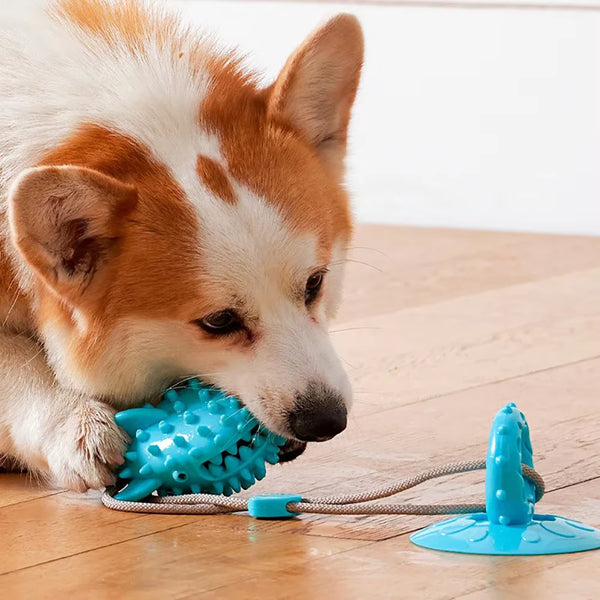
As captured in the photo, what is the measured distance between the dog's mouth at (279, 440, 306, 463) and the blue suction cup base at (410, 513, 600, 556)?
0.85 ft

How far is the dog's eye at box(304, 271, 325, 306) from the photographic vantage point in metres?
1.93

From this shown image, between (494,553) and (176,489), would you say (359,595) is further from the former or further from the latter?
(176,489)

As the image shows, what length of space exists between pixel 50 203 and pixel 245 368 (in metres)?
0.34

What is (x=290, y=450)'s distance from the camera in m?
1.96

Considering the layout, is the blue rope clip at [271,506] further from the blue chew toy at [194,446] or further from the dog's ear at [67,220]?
the dog's ear at [67,220]

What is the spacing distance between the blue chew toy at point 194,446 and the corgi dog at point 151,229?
27mm

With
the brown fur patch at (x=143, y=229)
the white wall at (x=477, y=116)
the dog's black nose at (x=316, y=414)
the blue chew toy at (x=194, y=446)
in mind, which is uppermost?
the brown fur patch at (x=143, y=229)

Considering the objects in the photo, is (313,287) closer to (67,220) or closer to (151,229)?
(151,229)

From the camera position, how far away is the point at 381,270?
3674mm

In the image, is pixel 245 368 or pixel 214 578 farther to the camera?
pixel 245 368

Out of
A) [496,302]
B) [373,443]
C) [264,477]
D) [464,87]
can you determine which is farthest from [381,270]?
Result: [264,477]

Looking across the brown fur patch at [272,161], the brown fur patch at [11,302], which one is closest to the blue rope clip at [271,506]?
the brown fur patch at [272,161]

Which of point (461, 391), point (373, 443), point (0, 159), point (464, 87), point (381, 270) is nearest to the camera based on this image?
point (0, 159)

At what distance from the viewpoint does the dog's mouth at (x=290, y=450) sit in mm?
1942
